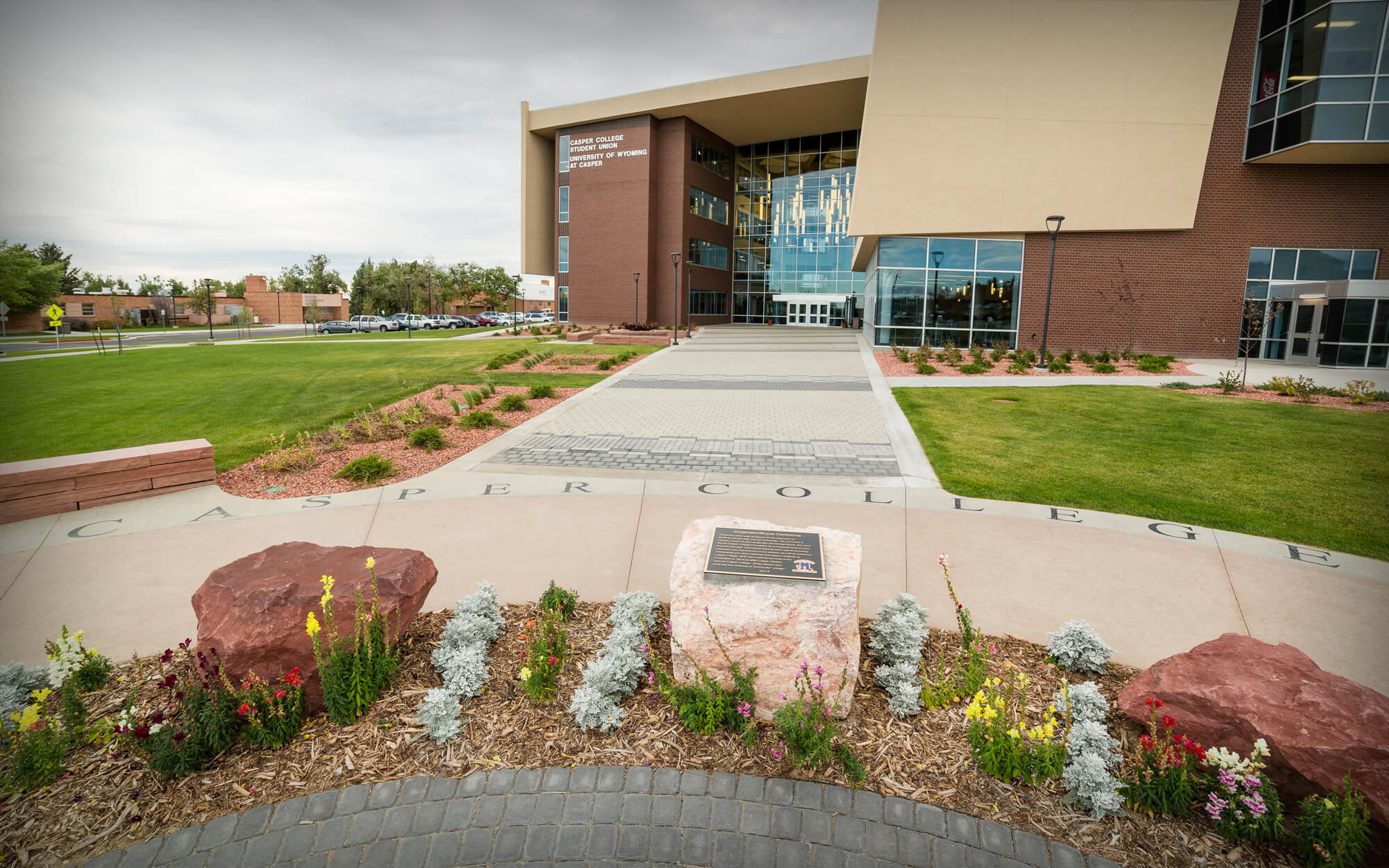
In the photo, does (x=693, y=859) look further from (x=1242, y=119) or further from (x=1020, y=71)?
(x=1242, y=119)

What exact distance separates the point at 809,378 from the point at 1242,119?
20798 mm

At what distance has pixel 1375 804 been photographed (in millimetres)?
2771

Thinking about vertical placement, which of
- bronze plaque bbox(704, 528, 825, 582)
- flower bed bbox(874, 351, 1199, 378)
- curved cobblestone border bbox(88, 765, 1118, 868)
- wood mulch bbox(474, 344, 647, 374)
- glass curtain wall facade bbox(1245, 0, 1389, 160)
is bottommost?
curved cobblestone border bbox(88, 765, 1118, 868)

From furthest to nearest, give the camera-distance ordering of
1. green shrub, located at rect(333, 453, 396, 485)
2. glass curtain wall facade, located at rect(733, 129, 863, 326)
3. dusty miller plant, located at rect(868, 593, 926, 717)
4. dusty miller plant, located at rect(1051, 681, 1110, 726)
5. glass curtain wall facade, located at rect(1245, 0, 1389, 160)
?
1. glass curtain wall facade, located at rect(733, 129, 863, 326)
2. glass curtain wall facade, located at rect(1245, 0, 1389, 160)
3. green shrub, located at rect(333, 453, 396, 485)
4. dusty miller plant, located at rect(868, 593, 926, 717)
5. dusty miller plant, located at rect(1051, 681, 1110, 726)

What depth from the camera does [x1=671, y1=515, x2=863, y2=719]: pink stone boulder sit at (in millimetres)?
3846

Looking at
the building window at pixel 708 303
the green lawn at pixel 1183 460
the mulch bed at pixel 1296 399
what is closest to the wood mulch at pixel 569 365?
the green lawn at pixel 1183 460

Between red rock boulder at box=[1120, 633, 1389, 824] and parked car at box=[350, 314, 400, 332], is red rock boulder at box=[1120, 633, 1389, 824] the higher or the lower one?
the lower one

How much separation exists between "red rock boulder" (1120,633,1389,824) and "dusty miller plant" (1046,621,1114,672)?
1.34 ft

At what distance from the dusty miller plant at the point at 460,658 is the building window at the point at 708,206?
49.9m

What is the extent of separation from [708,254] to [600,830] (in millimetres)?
53886

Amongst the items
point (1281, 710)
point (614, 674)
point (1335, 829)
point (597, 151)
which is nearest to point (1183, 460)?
point (1281, 710)

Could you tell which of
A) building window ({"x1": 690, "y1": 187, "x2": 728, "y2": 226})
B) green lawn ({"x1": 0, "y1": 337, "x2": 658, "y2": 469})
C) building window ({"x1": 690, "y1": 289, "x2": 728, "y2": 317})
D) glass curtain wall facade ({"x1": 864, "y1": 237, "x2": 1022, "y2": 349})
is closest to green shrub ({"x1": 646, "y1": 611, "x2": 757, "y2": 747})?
green lawn ({"x1": 0, "y1": 337, "x2": 658, "y2": 469})

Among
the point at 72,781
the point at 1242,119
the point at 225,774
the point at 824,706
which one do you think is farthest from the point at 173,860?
the point at 1242,119

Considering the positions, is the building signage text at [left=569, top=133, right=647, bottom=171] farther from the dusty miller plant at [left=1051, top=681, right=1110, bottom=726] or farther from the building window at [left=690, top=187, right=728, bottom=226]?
the dusty miller plant at [left=1051, top=681, right=1110, bottom=726]
